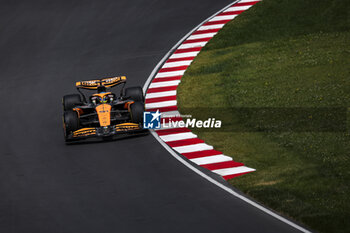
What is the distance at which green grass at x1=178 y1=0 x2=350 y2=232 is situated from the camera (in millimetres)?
15586

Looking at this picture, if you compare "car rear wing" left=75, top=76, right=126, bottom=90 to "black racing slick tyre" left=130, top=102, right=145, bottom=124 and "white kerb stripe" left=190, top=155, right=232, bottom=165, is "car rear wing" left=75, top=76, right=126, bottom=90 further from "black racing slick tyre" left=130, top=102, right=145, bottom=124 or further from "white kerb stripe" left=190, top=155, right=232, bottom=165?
"white kerb stripe" left=190, top=155, right=232, bottom=165

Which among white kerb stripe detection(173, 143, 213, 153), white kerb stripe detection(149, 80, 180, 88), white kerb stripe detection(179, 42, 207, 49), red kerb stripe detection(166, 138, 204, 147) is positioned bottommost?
white kerb stripe detection(173, 143, 213, 153)

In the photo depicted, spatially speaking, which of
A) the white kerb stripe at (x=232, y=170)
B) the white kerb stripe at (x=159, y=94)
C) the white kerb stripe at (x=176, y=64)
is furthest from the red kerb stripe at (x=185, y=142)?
the white kerb stripe at (x=176, y=64)

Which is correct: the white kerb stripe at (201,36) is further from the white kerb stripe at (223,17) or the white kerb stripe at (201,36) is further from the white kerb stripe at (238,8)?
the white kerb stripe at (238,8)

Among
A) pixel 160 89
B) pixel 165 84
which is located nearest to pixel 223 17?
pixel 165 84

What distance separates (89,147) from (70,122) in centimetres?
93

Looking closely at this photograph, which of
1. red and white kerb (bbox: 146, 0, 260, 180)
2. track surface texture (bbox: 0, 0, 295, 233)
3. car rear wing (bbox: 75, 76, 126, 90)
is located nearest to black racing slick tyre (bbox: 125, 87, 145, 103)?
car rear wing (bbox: 75, 76, 126, 90)

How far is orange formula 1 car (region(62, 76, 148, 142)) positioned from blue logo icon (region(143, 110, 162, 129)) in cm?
14

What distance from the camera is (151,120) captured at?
19906mm

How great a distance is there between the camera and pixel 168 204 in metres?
15.2

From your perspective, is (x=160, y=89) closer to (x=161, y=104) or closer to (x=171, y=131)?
(x=161, y=104)

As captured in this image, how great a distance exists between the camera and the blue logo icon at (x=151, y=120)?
19.8m

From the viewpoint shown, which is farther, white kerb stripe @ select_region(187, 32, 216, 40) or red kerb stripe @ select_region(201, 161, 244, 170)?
white kerb stripe @ select_region(187, 32, 216, 40)

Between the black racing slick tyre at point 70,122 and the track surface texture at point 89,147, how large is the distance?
21.4 inches
